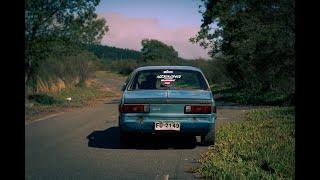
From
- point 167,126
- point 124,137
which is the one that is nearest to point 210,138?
point 167,126

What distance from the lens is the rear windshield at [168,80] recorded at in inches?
336

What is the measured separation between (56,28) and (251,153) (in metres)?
13.4

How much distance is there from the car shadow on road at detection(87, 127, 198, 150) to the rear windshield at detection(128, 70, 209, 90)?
107cm

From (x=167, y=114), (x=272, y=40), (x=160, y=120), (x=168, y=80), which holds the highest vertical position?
(x=272, y=40)

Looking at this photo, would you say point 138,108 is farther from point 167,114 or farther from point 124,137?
point 124,137

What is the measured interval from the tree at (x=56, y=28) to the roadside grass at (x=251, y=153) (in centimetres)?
980

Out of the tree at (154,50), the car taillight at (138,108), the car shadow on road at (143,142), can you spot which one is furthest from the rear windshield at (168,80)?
the tree at (154,50)

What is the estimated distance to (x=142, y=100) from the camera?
25.0 feet

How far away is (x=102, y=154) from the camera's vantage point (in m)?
7.47

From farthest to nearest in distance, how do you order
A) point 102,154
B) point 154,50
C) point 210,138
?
Result: point 154,50 < point 210,138 < point 102,154

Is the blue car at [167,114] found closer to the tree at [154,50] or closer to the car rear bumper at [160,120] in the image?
the car rear bumper at [160,120]

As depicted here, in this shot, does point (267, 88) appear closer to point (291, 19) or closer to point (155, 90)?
point (291, 19)
